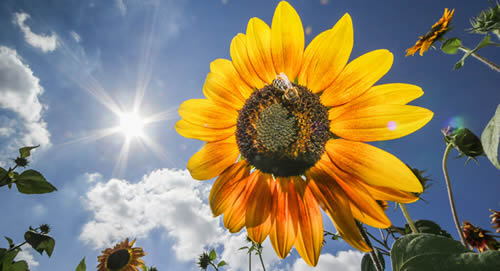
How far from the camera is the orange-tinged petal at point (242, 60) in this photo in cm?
114

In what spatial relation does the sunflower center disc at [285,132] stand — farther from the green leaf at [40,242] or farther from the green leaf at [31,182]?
the green leaf at [40,242]

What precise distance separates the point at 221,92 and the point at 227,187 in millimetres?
466

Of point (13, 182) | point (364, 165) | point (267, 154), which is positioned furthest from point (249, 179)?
point (13, 182)

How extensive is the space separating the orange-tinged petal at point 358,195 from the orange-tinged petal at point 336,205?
2cm

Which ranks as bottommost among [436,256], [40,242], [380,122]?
[436,256]

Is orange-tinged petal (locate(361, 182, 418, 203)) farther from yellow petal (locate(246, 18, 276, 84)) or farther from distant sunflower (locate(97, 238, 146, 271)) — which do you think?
distant sunflower (locate(97, 238, 146, 271))

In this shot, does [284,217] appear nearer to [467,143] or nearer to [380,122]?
[380,122]

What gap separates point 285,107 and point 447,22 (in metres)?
3.89

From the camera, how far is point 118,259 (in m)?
4.78

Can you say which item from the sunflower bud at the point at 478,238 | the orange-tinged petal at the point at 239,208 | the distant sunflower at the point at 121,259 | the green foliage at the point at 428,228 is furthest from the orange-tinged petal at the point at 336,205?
the distant sunflower at the point at 121,259

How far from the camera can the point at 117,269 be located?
184 inches

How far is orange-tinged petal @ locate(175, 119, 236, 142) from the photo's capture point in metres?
1.16

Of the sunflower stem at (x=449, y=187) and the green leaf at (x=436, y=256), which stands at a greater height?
the sunflower stem at (x=449, y=187)

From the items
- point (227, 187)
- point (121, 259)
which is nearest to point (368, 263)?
point (227, 187)
